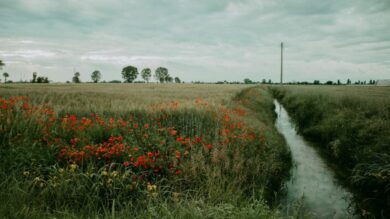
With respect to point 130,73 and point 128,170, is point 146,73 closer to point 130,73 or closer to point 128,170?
point 130,73

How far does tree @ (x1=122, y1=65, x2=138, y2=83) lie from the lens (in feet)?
301

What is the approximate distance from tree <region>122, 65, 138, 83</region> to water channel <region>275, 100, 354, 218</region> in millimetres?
90195

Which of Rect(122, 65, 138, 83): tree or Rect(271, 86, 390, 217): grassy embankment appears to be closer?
Rect(271, 86, 390, 217): grassy embankment

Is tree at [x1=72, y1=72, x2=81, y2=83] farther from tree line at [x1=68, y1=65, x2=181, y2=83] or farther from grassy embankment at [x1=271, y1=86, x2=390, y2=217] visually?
grassy embankment at [x1=271, y1=86, x2=390, y2=217]

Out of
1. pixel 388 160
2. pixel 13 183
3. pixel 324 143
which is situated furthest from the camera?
pixel 324 143

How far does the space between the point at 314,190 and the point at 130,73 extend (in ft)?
304

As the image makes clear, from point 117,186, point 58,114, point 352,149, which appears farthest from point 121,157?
point 352,149

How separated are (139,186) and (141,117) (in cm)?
338

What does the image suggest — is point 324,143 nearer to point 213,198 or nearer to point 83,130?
point 213,198

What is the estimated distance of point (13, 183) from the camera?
144 inches

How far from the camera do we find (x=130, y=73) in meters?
91.7

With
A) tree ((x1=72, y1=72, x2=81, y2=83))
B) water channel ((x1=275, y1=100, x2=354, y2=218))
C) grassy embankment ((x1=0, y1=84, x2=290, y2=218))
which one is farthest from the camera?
tree ((x1=72, y1=72, x2=81, y2=83))

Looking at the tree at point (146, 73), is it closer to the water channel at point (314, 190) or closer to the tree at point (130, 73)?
the tree at point (130, 73)

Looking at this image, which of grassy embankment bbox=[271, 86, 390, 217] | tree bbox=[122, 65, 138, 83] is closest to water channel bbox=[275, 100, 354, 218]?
grassy embankment bbox=[271, 86, 390, 217]
